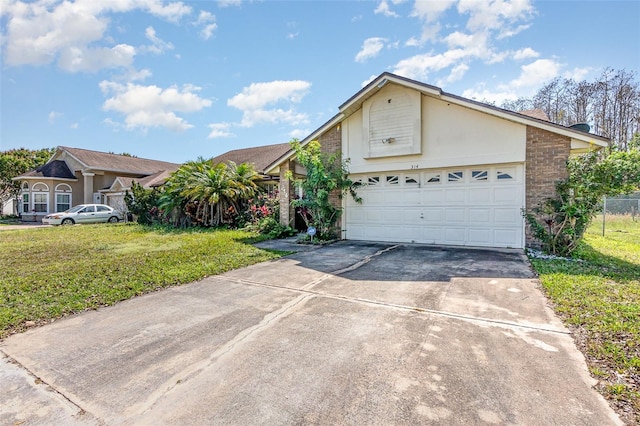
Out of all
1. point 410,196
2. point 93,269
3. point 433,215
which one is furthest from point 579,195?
point 93,269

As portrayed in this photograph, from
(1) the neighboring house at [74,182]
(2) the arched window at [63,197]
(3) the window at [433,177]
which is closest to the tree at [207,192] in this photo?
(1) the neighboring house at [74,182]

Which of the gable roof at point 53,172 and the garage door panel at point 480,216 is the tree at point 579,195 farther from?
the gable roof at point 53,172

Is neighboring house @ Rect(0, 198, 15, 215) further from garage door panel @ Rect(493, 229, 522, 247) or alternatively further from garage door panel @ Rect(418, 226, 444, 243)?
garage door panel @ Rect(493, 229, 522, 247)

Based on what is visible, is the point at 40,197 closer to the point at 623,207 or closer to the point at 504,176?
the point at 504,176

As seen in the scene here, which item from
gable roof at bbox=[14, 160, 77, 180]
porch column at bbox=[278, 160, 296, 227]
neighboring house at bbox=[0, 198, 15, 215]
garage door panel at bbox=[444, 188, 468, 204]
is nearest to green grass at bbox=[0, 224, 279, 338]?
porch column at bbox=[278, 160, 296, 227]

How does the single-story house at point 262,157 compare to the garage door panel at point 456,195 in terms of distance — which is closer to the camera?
the garage door panel at point 456,195

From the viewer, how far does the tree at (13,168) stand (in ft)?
85.8

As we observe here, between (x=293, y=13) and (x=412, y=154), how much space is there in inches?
251

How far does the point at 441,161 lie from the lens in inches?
382

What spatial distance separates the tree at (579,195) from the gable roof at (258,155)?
14.7 metres

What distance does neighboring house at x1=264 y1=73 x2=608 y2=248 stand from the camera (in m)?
8.62

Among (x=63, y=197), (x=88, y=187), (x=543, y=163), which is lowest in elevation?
(x=63, y=197)

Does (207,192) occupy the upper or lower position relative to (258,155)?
lower

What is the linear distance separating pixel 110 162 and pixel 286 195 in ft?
72.9
